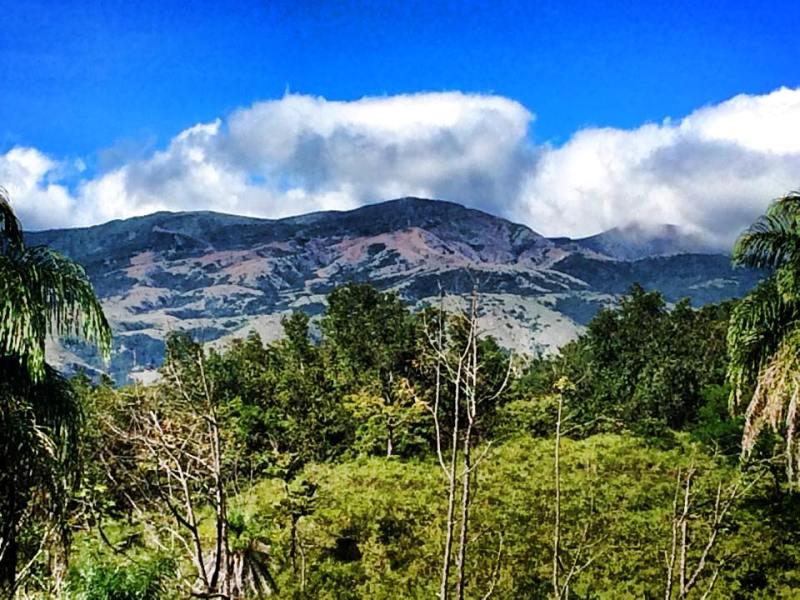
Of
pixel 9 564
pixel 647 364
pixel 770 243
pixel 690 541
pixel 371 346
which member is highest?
pixel 770 243

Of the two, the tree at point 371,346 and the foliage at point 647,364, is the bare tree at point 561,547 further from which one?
the foliage at point 647,364

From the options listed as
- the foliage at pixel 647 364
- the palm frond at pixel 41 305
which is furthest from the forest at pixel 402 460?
the foliage at pixel 647 364

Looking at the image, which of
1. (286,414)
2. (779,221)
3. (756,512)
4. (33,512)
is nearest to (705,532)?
(756,512)

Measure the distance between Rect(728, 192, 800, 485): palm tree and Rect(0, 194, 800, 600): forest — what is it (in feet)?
0.11

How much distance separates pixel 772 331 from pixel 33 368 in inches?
352

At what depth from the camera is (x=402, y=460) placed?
29.0 meters

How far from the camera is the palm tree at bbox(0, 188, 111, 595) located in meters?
5.85

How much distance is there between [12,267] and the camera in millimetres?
5977

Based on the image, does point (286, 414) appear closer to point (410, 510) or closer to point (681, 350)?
point (410, 510)

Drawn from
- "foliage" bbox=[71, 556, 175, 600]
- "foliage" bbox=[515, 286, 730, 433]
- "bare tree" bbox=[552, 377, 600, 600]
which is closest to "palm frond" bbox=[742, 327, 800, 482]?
"bare tree" bbox=[552, 377, 600, 600]

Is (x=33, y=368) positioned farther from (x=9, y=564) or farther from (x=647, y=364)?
(x=647, y=364)

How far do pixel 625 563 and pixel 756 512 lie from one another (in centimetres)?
480

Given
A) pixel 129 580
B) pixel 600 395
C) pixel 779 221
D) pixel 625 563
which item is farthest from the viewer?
pixel 600 395

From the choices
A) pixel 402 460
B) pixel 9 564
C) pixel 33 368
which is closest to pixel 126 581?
pixel 9 564
